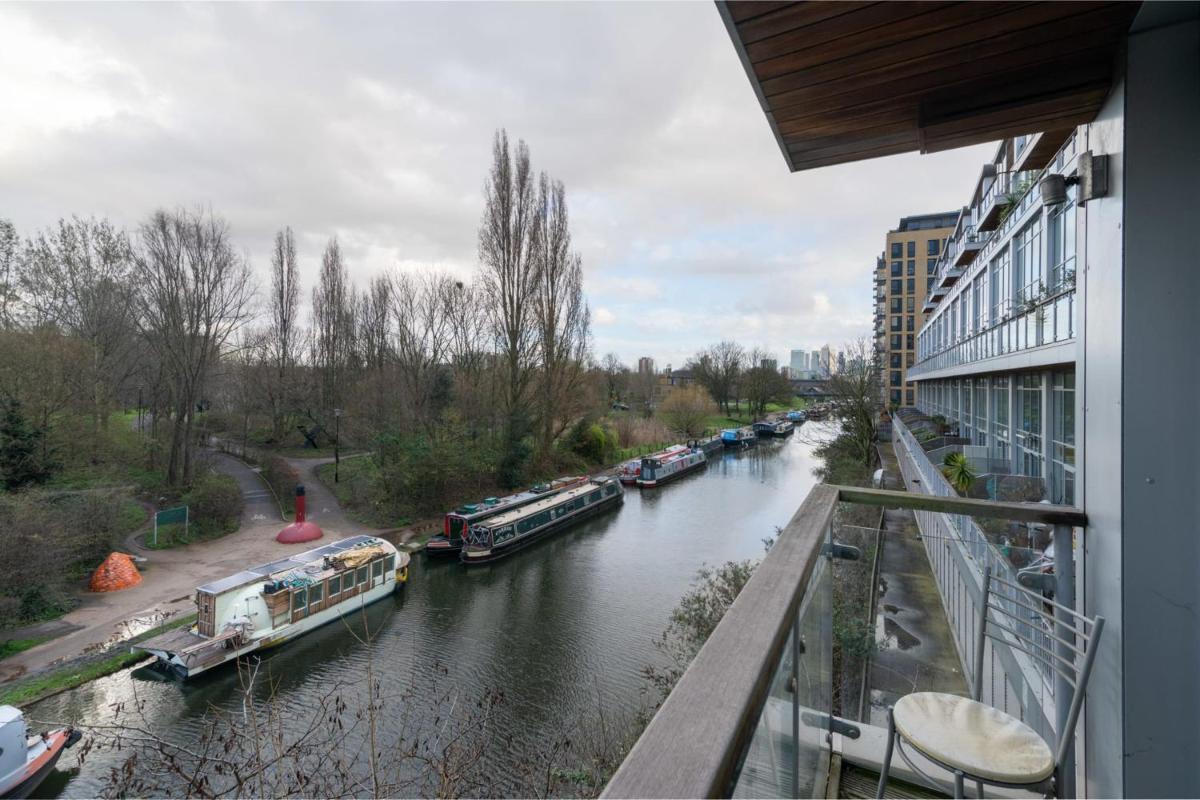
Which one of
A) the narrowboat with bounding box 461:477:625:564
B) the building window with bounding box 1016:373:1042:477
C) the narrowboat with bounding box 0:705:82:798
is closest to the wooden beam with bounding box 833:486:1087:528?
the narrowboat with bounding box 0:705:82:798

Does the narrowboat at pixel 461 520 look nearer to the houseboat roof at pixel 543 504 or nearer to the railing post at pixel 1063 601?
the houseboat roof at pixel 543 504

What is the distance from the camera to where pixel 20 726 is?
6.30 meters

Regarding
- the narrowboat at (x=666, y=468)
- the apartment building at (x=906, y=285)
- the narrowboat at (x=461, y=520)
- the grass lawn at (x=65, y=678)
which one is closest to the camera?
the grass lawn at (x=65, y=678)

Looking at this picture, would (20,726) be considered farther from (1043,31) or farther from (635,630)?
(1043,31)

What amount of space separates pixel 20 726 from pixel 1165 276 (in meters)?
10.1

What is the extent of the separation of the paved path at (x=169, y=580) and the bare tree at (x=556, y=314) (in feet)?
29.4

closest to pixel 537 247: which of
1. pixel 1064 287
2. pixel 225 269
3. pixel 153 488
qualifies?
pixel 225 269

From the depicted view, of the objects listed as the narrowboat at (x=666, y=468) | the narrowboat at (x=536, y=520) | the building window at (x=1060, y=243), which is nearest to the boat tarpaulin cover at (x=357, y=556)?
the narrowboat at (x=536, y=520)

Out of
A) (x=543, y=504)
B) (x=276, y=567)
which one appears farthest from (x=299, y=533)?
(x=543, y=504)

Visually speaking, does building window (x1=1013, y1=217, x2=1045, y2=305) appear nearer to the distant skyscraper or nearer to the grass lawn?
the grass lawn

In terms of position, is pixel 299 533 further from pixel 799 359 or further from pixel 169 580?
pixel 799 359

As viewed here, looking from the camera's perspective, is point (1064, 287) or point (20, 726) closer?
point (20, 726)

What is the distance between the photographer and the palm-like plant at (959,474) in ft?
31.1

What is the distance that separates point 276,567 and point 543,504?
314 inches
